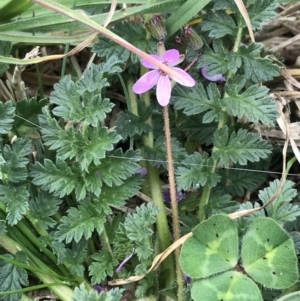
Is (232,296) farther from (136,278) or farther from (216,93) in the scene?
(216,93)

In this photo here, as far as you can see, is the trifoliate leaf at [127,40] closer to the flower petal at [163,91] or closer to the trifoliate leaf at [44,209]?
the flower petal at [163,91]

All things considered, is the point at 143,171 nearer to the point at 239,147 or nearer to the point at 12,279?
the point at 239,147

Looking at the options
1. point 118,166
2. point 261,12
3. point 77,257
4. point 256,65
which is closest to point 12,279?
point 77,257

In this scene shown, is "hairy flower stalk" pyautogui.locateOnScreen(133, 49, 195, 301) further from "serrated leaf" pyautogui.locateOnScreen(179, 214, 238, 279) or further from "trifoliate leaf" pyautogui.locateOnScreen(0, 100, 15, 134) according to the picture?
"trifoliate leaf" pyautogui.locateOnScreen(0, 100, 15, 134)

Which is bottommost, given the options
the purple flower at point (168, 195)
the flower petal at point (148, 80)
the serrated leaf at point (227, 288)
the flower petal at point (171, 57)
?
the serrated leaf at point (227, 288)

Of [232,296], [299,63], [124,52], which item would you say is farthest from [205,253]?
[299,63]

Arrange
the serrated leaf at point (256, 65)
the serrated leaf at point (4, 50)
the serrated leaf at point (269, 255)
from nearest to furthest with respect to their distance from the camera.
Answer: the serrated leaf at point (269, 255), the serrated leaf at point (256, 65), the serrated leaf at point (4, 50)

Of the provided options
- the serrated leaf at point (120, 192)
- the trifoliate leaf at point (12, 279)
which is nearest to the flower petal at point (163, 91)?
the serrated leaf at point (120, 192)

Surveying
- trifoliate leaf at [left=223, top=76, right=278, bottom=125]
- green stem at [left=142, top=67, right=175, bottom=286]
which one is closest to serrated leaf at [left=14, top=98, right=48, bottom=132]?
green stem at [left=142, top=67, right=175, bottom=286]
